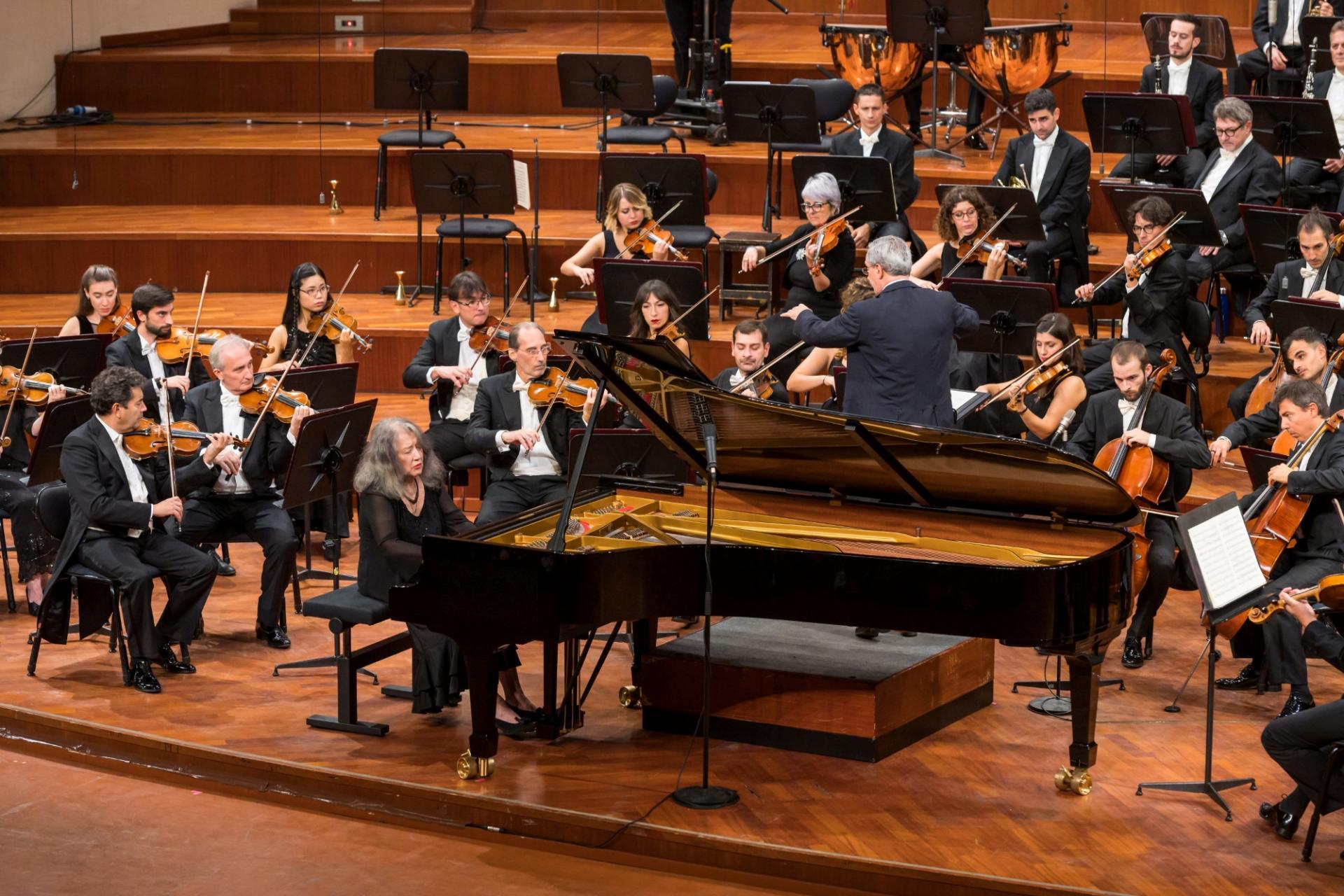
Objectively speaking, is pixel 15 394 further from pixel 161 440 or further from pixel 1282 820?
pixel 1282 820

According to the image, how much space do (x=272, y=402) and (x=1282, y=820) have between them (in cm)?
367

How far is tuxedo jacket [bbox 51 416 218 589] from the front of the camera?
18.9 ft

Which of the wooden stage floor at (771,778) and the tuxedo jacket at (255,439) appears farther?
the tuxedo jacket at (255,439)

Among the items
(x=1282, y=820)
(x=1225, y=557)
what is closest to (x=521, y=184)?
(x=1225, y=557)

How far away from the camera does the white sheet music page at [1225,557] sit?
14.9 ft

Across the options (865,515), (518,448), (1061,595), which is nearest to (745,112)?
(518,448)

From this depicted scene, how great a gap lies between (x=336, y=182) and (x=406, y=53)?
50.1 inches

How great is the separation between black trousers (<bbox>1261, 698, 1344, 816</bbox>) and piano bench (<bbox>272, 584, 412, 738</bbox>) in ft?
8.29

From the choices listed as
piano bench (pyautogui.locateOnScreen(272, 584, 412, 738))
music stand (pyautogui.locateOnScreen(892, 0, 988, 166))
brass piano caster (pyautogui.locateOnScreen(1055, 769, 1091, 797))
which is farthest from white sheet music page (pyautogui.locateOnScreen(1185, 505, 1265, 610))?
music stand (pyautogui.locateOnScreen(892, 0, 988, 166))

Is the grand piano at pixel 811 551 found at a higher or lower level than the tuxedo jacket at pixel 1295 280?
lower

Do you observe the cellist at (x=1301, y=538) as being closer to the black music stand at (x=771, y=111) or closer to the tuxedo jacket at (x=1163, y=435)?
the tuxedo jacket at (x=1163, y=435)

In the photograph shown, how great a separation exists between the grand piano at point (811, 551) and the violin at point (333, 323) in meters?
2.26

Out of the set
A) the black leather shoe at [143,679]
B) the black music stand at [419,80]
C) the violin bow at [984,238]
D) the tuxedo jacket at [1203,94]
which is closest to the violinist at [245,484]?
the black leather shoe at [143,679]

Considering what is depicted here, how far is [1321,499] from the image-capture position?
5582mm
